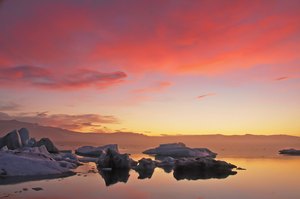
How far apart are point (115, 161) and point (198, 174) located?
8.85 metres

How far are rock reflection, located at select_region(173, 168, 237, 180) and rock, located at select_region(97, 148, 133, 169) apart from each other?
5031 millimetres

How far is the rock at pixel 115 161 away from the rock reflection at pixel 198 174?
16.5 ft

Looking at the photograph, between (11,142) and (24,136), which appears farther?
(24,136)

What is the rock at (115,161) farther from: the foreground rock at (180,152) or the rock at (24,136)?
the foreground rock at (180,152)

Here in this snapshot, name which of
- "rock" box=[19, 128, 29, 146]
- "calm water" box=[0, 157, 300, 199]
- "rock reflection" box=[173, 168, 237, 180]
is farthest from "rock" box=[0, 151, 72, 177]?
"rock" box=[19, 128, 29, 146]

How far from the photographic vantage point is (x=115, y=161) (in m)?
34.3

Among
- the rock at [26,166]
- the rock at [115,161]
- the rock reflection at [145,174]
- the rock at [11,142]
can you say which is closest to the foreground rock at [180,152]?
the rock at [115,161]

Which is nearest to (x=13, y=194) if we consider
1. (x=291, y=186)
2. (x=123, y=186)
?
(x=123, y=186)

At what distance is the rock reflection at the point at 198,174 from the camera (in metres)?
27.7

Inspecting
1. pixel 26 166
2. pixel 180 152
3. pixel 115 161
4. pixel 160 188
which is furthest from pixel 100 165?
pixel 180 152

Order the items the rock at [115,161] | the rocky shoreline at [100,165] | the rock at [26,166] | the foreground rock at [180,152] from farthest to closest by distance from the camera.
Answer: the foreground rock at [180,152]
the rock at [115,161]
the rocky shoreline at [100,165]
the rock at [26,166]

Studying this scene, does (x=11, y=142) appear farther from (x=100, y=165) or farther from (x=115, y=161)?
(x=115, y=161)

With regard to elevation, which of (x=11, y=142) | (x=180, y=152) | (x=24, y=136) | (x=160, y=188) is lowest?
(x=160, y=188)

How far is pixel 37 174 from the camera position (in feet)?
83.0
